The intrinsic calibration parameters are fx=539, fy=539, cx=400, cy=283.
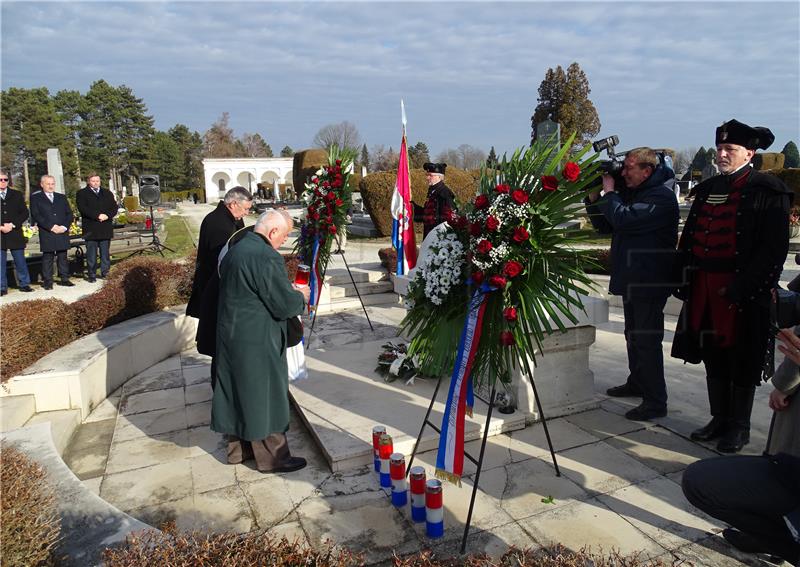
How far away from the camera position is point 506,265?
9.39 ft

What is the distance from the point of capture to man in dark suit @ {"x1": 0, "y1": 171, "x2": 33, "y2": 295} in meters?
8.95

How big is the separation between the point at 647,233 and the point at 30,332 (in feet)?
18.4

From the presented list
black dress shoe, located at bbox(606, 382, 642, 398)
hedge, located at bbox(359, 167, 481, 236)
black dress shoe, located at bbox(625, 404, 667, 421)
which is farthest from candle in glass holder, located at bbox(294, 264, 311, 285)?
hedge, located at bbox(359, 167, 481, 236)

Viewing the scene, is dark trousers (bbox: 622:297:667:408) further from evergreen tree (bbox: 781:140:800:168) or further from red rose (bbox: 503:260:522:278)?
evergreen tree (bbox: 781:140:800:168)

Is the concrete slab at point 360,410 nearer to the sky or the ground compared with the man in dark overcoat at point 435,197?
nearer to the ground

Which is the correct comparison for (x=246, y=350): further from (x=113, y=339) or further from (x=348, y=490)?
(x=113, y=339)

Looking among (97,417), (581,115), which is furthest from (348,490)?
(581,115)

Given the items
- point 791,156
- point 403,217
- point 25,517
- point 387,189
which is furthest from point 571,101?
point 25,517

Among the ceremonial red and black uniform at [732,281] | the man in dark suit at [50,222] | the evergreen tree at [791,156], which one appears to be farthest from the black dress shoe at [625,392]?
the evergreen tree at [791,156]

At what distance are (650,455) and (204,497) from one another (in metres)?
3.13

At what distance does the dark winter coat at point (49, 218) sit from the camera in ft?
30.6

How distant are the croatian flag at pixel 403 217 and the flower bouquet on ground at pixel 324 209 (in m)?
1.22

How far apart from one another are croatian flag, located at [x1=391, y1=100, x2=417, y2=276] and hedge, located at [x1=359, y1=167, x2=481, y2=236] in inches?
321

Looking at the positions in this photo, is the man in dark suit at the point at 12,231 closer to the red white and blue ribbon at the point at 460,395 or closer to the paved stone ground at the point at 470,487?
the paved stone ground at the point at 470,487
